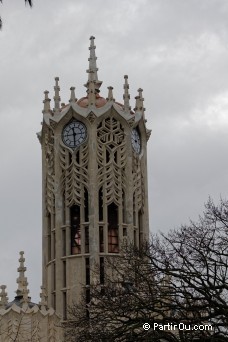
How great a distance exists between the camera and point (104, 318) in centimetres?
3488

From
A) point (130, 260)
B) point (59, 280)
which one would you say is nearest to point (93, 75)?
point (59, 280)

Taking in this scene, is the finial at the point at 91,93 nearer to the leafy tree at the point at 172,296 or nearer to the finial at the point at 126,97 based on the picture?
the finial at the point at 126,97

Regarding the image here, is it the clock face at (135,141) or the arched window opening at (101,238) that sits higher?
the clock face at (135,141)

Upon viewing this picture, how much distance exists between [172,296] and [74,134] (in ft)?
111

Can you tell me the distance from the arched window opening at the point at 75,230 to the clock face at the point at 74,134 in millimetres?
3871

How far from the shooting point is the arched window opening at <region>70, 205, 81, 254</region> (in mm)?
66312

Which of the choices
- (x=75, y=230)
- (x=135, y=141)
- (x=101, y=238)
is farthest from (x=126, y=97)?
(x=101, y=238)

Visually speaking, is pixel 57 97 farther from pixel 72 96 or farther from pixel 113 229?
pixel 113 229

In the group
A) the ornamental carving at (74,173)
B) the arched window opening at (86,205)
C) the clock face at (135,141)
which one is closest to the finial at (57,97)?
the ornamental carving at (74,173)

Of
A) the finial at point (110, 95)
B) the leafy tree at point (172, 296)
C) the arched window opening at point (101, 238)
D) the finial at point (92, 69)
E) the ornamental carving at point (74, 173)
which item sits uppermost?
the finial at point (92, 69)

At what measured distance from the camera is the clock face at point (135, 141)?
68.7m

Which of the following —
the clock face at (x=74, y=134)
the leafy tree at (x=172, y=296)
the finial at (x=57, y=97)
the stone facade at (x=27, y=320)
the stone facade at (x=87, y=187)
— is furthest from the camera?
the finial at (x=57, y=97)

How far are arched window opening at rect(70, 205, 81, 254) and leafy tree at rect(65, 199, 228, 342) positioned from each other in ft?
95.1

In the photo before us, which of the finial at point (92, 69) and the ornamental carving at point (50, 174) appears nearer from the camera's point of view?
the ornamental carving at point (50, 174)
